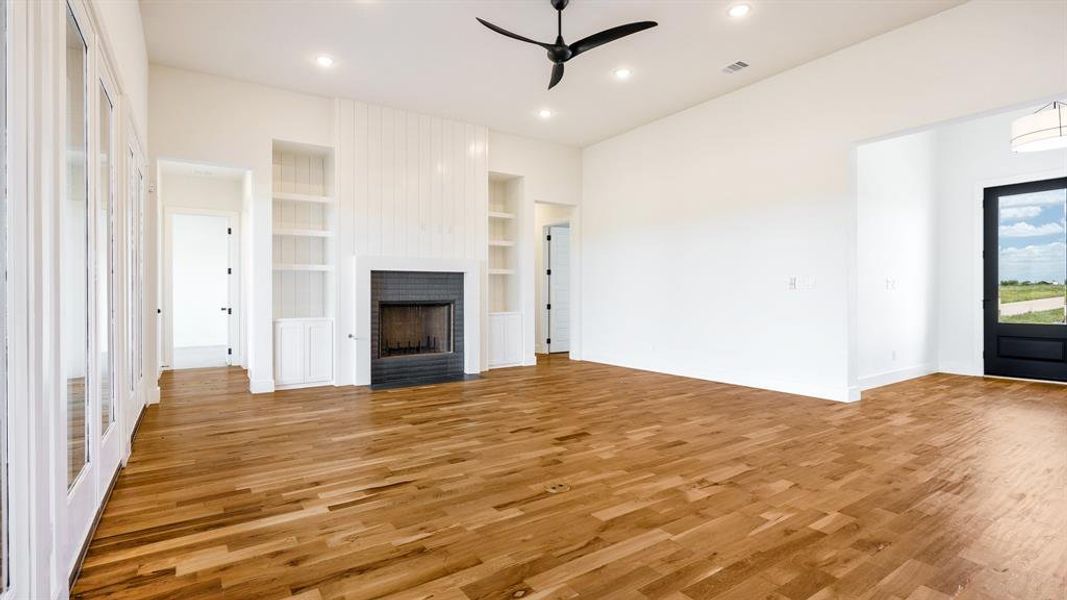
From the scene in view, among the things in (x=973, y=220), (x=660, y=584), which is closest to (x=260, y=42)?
(x=660, y=584)

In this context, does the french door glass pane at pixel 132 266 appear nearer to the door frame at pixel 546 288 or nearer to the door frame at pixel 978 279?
the door frame at pixel 546 288

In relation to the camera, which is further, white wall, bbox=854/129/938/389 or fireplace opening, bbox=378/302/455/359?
fireplace opening, bbox=378/302/455/359

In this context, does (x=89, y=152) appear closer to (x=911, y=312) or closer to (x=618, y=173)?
(x=618, y=173)

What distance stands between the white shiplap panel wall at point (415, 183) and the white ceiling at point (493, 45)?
1.18ft

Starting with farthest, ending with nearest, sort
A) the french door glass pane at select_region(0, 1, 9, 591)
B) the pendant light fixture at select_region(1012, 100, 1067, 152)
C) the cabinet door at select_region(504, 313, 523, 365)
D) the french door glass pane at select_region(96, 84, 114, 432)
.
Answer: the cabinet door at select_region(504, 313, 523, 365) < the pendant light fixture at select_region(1012, 100, 1067, 152) < the french door glass pane at select_region(96, 84, 114, 432) < the french door glass pane at select_region(0, 1, 9, 591)

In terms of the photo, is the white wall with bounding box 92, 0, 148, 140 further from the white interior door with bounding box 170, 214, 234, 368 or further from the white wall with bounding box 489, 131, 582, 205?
the white interior door with bounding box 170, 214, 234, 368

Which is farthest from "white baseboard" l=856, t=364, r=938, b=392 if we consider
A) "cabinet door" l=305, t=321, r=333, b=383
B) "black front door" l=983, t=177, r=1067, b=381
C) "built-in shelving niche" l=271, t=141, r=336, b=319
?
"built-in shelving niche" l=271, t=141, r=336, b=319

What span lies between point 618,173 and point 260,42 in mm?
4699

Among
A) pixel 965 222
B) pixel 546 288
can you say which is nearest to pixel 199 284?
pixel 546 288

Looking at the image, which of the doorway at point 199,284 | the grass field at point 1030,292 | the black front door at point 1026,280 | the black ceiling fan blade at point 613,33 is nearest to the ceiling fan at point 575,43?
the black ceiling fan blade at point 613,33

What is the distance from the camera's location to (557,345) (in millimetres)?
9141

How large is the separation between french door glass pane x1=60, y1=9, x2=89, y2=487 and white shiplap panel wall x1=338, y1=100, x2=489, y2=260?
371 centimetres

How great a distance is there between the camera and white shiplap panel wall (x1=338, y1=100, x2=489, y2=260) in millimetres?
6039

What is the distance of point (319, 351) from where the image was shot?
5.93 m
